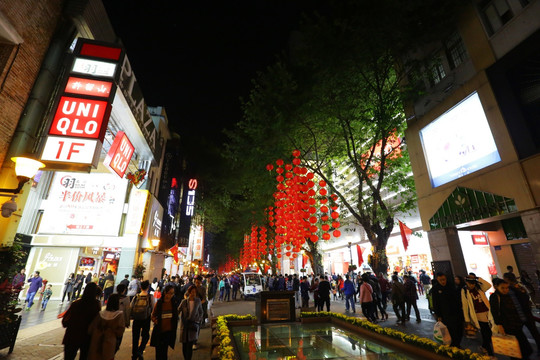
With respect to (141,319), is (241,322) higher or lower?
lower

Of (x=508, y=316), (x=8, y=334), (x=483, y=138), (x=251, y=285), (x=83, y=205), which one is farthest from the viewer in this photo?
(x=251, y=285)

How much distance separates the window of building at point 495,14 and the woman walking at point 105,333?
15.2m

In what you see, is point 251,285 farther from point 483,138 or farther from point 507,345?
point 507,345

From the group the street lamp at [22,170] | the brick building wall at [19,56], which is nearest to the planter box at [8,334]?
the street lamp at [22,170]

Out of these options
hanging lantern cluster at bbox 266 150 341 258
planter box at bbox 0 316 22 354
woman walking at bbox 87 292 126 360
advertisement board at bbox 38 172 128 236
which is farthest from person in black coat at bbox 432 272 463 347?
advertisement board at bbox 38 172 128 236

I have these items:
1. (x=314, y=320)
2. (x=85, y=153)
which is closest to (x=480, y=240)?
(x=314, y=320)

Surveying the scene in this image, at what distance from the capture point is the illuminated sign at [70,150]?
687cm

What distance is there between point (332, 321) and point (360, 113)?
967cm

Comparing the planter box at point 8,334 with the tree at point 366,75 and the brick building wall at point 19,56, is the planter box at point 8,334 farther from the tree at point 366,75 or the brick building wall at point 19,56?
the tree at point 366,75

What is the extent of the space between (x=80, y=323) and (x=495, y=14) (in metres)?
16.2

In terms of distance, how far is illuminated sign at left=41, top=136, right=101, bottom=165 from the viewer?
6.87 metres

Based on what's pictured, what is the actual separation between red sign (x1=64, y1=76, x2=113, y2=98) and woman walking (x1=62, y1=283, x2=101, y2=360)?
237 inches

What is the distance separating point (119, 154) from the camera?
11367 mm

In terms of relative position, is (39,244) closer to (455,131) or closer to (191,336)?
(191,336)
